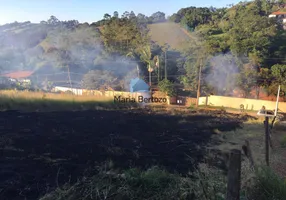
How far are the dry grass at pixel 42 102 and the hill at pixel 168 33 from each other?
15.6 meters

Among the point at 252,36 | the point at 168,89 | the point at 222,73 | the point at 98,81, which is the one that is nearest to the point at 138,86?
the point at 168,89

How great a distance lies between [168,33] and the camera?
1324 inches

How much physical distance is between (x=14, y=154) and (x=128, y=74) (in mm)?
16391

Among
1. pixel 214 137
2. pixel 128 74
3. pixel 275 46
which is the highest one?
pixel 275 46

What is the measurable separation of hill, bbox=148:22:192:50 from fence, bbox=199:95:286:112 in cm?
1111

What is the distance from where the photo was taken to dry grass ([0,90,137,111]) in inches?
549

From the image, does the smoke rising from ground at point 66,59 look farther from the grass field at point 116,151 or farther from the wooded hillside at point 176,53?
the grass field at point 116,151

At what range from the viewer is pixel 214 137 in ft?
33.2

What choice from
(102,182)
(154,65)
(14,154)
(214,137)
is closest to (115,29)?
(154,65)

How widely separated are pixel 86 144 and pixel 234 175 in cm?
658

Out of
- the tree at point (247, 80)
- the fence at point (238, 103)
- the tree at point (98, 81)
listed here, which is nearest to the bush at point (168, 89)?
the fence at point (238, 103)

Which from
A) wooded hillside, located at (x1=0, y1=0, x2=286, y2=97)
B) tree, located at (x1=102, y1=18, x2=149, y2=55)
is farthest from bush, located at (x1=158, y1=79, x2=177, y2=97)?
tree, located at (x1=102, y1=18, x2=149, y2=55)

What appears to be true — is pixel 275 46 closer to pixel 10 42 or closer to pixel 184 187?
pixel 184 187

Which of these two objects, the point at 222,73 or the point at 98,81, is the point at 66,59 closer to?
the point at 98,81
